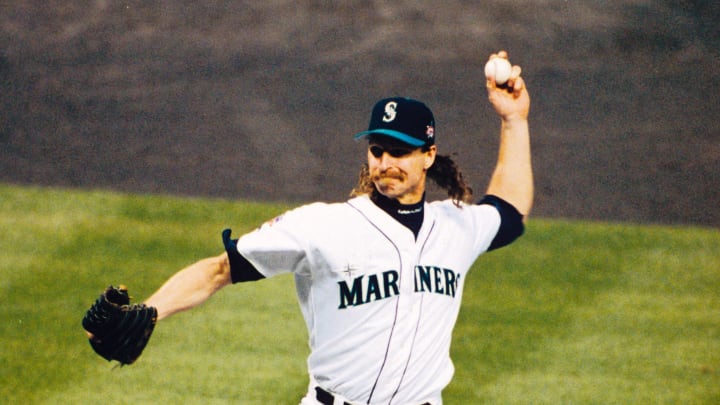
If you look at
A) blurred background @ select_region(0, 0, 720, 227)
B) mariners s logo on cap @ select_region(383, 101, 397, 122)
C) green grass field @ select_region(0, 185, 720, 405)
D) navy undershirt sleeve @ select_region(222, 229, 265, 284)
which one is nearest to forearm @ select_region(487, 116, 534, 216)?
mariners s logo on cap @ select_region(383, 101, 397, 122)

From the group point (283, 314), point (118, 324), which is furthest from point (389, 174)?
point (283, 314)

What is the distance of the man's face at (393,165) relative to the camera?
13.7 feet

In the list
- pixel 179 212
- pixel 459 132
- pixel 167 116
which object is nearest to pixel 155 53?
pixel 167 116

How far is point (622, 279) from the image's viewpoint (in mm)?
7605

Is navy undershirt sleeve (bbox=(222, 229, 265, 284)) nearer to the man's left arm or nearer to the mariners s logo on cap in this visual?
the mariners s logo on cap

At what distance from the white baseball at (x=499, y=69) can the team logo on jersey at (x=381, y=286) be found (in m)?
0.81

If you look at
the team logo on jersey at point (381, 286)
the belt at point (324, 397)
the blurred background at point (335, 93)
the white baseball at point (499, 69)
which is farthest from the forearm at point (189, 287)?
the blurred background at point (335, 93)

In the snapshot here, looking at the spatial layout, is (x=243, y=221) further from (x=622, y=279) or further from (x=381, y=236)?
(x=381, y=236)

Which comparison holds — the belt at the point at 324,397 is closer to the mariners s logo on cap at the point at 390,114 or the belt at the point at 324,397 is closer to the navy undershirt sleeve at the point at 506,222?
the navy undershirt sleeve at the point at 506,222

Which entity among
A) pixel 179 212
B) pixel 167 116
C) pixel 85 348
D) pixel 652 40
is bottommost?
pixel 85 348

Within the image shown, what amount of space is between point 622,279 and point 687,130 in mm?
2012

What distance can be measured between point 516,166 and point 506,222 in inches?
8.9

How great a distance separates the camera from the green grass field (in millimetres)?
6363

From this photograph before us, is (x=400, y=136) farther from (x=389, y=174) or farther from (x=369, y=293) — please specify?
(x=369, y=293)
